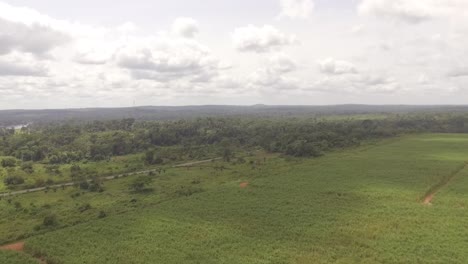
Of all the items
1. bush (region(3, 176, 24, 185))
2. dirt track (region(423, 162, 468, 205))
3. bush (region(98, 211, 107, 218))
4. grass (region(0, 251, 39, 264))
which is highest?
dirt track (region(423, 162, 468, 205))

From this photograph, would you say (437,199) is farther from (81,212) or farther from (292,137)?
(292,137)

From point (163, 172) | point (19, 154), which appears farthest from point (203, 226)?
point (19, 154)

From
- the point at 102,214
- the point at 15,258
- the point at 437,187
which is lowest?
the point at 15,258

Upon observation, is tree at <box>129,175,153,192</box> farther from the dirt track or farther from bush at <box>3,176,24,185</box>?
the dirt track

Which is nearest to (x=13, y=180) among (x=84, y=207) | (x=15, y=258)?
(x=84, y=207)

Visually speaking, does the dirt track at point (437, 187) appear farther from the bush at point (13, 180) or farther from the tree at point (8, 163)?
the tree at point (8, 163)

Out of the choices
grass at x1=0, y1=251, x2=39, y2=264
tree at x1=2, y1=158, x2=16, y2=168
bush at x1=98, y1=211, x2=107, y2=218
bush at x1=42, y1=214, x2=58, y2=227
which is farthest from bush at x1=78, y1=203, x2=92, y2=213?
A: tree at x1=2, y1=158, x2=16, y2=168

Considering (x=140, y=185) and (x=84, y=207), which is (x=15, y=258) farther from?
(x=140, y=185)

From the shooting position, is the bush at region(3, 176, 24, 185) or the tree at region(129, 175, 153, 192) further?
the bush at region(3, 176, 24, 185)

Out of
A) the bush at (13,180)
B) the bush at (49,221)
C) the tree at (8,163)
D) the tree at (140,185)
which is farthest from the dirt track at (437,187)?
the tree at (8,163)
